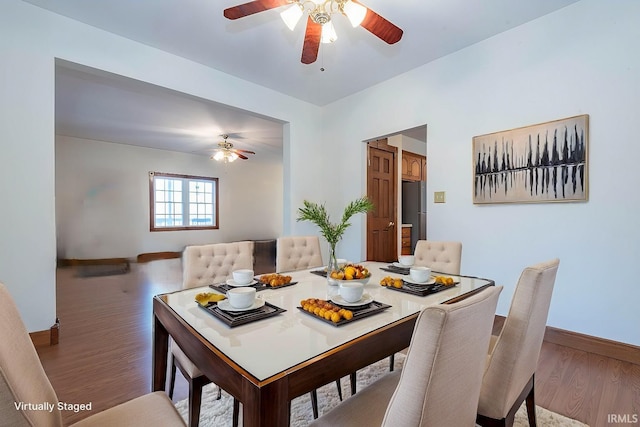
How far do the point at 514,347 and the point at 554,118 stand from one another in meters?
2.30

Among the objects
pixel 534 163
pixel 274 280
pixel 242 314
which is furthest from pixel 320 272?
pixel 534 163

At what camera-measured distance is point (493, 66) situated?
109 inches

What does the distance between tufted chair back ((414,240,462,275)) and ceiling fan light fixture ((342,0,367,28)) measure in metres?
1.67

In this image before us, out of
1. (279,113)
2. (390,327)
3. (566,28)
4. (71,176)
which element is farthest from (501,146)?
(71,176)

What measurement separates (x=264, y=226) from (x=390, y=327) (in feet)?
26.4

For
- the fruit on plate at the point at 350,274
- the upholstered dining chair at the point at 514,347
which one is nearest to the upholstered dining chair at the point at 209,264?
the fruit on plate at the point at 350,274

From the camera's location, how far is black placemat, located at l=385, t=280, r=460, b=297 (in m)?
1.45

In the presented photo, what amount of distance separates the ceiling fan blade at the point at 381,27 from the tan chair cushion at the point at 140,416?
7.32 feet

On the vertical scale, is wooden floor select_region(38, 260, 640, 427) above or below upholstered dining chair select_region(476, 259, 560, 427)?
below

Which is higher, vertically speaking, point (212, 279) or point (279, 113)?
point (279, 113)

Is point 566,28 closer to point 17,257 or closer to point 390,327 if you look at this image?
point 390,327

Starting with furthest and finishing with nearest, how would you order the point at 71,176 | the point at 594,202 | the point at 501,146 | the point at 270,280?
the point at 71,176 → the point at 501,146 → the point at 594,202 → the point at 270,280

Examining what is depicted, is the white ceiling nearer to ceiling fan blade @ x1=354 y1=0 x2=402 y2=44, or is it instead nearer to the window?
ceiling fan blade @ x1=354 y1=0 x2=402 y2=44

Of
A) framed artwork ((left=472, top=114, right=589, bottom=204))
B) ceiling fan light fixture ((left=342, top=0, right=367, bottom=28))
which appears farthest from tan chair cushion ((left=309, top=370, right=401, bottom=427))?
framed artwork ((left=472, top=114, right=589, bottom=204))
